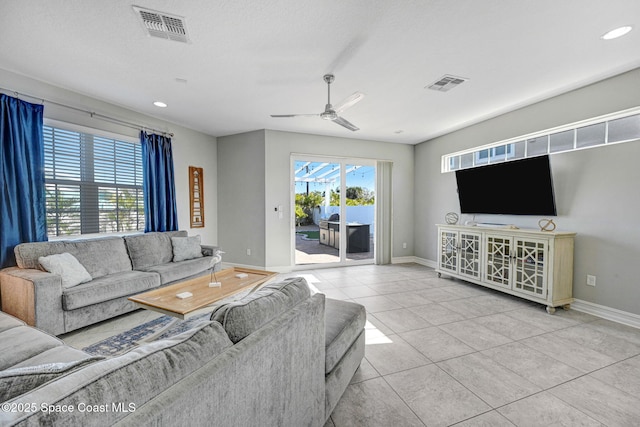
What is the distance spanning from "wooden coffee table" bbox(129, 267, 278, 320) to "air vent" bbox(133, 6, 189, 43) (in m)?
2.18

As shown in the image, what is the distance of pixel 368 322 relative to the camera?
113 inches

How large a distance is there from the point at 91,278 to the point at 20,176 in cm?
127

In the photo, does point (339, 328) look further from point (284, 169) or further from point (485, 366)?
point (284, 169)

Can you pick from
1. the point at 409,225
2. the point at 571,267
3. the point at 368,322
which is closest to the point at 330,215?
the point at 409,225

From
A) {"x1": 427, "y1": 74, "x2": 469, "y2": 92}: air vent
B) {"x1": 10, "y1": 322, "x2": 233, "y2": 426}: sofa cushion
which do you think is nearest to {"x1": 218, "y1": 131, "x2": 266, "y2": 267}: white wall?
{"x1": 427, "y1": 74, "x2": 469, "y2": 92}: air vent

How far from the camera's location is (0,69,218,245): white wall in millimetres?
3025

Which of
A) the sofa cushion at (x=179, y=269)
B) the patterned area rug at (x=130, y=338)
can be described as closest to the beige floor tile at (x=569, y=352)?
the patterned area rug at (x=130, y=338)

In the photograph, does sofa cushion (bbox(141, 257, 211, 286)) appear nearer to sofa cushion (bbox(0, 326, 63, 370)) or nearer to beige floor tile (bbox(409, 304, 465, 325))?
sofa cushion (bbox(0, 326, 63, 370))

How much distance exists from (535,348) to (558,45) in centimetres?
267

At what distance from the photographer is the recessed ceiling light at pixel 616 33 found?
2158 millimetres

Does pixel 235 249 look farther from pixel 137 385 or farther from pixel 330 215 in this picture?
pixel 137 385

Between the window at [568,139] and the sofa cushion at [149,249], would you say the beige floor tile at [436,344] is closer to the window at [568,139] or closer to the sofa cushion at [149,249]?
the window at [568,139]

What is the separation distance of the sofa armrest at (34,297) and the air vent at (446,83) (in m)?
4.32

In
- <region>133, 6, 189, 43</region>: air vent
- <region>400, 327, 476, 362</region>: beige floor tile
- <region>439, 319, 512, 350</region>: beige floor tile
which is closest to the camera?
<region>133, 6, 189, 43</region>: air vent
